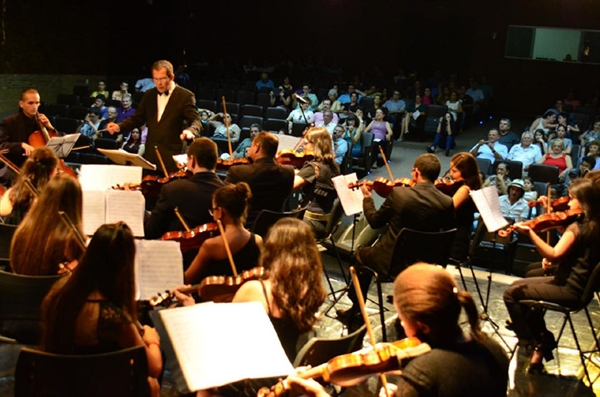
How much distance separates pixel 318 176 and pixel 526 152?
481 cm

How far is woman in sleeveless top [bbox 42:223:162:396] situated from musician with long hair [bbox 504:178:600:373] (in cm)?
240

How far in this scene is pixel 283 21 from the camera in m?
17.0

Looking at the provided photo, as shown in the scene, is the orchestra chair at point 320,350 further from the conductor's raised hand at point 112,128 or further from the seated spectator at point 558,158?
the seated spectator at point 558,158

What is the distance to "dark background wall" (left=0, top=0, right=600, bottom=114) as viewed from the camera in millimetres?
12977

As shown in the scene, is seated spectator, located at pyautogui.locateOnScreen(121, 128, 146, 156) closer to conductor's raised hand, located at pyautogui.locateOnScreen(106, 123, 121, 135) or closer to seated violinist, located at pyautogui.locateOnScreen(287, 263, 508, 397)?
conductor's raised hand, located at pyautogui.locateOnScreen(106, 123, 121, 135)

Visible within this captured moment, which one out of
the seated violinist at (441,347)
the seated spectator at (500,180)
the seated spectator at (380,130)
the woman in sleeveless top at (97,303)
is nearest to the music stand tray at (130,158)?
the woman in sleeveless top at (97,303)

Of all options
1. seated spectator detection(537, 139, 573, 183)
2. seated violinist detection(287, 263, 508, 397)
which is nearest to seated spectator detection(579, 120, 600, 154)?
seated spectator detection(537, 139, 573, 183)

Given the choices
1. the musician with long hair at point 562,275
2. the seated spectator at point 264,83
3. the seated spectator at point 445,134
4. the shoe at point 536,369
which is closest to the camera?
the musician with long hair at point 562,275

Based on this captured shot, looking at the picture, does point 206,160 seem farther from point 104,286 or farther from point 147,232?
point 104,286

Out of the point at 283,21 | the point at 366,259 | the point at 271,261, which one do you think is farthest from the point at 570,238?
the point at 283,21

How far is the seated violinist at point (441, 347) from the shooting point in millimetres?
2066

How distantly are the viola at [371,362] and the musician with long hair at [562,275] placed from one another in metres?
2.09

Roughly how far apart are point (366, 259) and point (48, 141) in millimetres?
2778

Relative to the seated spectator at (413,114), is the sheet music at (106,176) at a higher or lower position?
higher
